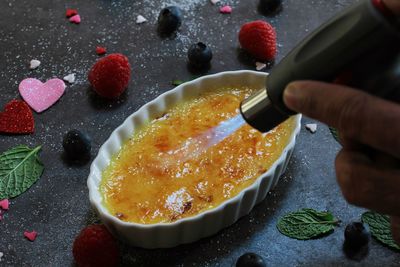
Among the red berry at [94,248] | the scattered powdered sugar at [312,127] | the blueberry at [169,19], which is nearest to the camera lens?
the red berry at [94,248]

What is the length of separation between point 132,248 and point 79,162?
10.8 inches

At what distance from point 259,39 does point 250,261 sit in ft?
2.20

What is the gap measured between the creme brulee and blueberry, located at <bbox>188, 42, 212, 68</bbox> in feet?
0.64

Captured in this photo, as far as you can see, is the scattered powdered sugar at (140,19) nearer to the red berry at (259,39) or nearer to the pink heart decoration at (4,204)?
the red berry at (259,39)

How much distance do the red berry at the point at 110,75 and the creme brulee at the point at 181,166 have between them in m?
0.17

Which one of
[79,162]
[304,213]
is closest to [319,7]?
[304,213]

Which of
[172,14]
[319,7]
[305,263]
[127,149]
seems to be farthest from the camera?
[319,7]

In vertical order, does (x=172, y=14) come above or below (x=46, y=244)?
above

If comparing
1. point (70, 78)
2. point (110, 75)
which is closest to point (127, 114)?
point (110, 75)

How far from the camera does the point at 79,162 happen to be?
1510 mm

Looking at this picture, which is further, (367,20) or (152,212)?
(152,212)

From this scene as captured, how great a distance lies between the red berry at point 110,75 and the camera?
1.60m

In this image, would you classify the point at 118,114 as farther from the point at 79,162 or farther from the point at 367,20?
the point at 367,20

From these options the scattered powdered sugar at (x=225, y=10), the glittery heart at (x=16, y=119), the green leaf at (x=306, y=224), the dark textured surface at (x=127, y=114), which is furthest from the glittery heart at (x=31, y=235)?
the scattered powdered sugar at (x=225, y=10)
